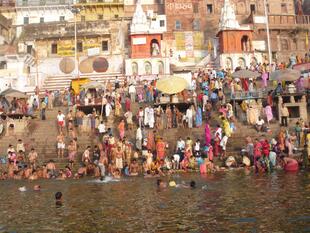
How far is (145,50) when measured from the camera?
38.9 meters

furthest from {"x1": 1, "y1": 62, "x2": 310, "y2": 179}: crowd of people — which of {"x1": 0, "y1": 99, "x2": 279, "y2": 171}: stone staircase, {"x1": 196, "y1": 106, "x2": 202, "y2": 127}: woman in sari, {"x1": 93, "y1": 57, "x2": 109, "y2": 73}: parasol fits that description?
{"x1": 93, "y1": 57, "x2": 109, "y2": 73}: parasol

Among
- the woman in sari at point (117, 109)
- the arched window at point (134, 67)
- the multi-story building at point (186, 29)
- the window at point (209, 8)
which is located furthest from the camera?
the window at point (209, 8)

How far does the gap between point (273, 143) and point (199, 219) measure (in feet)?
32.7

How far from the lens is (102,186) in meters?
13.8

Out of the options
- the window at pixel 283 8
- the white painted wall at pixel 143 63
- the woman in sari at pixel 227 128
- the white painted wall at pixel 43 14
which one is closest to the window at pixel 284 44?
the window at pixel 283 8

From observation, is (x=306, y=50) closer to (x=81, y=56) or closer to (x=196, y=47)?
(x=196, y=47)

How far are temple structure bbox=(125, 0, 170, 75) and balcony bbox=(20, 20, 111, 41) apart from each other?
13.7 feet

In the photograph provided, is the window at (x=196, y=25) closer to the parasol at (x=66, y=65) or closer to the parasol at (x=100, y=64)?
the parasol at (x=100, y=64)

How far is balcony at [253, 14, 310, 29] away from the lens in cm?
4441

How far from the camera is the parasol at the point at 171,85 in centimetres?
2108

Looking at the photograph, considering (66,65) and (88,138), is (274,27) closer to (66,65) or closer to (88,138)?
(66,65)

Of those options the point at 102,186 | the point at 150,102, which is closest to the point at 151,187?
the point at 102,186

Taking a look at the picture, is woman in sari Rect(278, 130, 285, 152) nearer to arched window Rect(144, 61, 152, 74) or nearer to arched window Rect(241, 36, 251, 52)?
arched window Rect(144, 61, 152, 74)

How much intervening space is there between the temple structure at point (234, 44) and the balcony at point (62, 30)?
11271 millimetres
